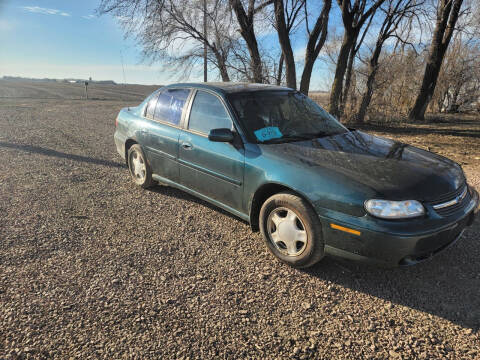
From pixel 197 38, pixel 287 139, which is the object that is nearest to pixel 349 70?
pixel 197 38

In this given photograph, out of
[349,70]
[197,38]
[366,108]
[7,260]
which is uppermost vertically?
[197,38]

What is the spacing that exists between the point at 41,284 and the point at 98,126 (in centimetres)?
932

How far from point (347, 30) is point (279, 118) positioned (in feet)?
28.1

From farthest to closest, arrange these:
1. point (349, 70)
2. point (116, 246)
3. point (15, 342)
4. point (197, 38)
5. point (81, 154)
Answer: point (197, 38)
point (349, 70)
point (81, 154)
point (116, 246)
point (15, 342)

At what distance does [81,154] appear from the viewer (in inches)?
278

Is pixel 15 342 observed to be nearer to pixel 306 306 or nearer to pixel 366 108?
pixel 306 306

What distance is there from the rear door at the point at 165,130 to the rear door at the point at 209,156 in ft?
0.57

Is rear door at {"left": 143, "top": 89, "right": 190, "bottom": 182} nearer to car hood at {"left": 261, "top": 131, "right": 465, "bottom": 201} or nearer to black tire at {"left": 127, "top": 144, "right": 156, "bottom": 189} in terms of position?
black tire at {"left": 127, "top": 144, "right": 156, "bottom": 189}

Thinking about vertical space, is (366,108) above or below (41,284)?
above

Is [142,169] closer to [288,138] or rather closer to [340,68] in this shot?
[288,138]

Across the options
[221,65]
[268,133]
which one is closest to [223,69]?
[221,65]

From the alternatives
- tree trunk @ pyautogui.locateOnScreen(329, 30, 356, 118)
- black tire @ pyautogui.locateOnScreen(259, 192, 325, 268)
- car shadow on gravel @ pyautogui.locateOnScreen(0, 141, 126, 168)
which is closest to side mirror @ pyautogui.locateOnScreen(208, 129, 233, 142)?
black tire @ pyautogui.locateOnScreen(259, 192, 325, 268)

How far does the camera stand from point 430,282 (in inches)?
108

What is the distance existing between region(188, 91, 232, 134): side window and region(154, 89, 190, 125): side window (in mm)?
246
